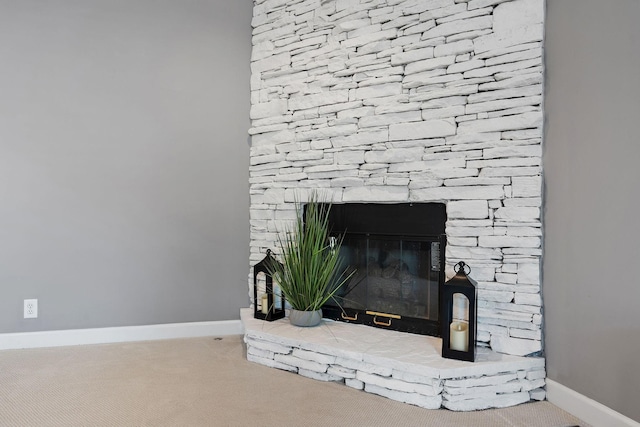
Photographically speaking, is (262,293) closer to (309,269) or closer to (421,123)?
(309,269)

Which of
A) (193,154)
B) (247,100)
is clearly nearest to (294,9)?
(247,100)

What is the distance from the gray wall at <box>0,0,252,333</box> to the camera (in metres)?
3.02

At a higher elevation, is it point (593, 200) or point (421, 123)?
point (421, 123)

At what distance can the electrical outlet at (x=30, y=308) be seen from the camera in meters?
3.03

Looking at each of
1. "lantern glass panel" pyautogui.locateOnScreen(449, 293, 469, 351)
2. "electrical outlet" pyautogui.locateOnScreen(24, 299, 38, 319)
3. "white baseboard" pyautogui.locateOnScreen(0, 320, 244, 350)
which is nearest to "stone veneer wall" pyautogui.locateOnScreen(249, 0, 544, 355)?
"lantern glass panel" pyautogui.locateOnScreen(449, 293, 469, 351)

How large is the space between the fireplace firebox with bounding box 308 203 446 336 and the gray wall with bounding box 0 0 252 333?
0.82 m

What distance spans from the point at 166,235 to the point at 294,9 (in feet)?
5.80

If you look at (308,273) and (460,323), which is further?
(308,273)

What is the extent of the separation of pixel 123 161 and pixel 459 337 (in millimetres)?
2390

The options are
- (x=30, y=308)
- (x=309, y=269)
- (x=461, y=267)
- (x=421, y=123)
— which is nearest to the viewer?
(x=461, y=267)

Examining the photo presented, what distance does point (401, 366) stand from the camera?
2.23 m

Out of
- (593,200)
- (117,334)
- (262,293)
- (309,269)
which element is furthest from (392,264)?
(117,334)

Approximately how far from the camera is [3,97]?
9.80 feet

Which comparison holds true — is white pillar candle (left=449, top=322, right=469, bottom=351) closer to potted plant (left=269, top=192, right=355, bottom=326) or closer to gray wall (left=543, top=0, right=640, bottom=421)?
gray wall (left=543, top=0, right=640, bottom=421)
